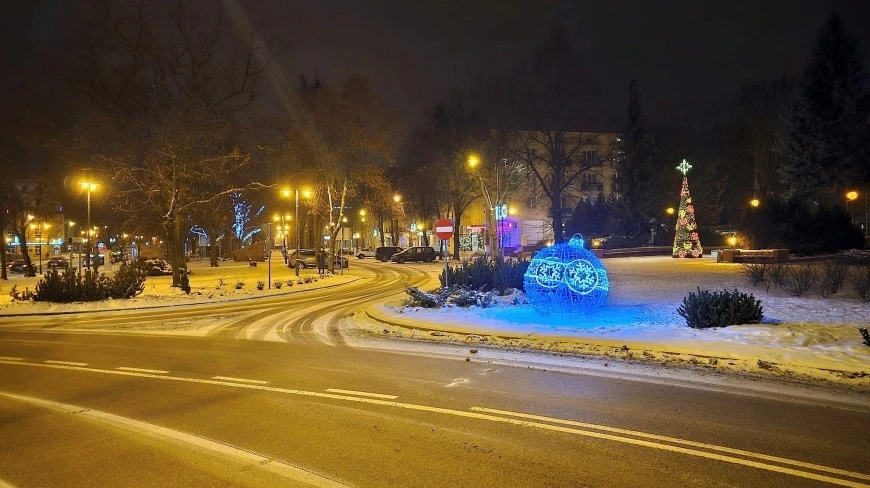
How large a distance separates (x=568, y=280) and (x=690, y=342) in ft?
12.7

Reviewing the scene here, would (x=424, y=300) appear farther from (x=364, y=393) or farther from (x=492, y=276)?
(x=364, y=393)

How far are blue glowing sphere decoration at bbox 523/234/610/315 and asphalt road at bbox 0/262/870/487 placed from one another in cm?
496

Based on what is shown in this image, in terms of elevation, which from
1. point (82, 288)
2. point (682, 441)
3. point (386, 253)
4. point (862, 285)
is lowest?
point (682, 441)

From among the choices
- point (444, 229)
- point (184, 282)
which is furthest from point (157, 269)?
point (444, 229)

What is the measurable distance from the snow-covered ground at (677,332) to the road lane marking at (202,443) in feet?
23.4

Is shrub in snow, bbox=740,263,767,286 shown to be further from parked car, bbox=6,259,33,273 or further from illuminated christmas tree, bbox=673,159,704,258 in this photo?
parked car, bbox=6,259,33,273

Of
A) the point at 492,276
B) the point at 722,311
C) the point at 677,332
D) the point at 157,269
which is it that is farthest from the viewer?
the point at 157,269

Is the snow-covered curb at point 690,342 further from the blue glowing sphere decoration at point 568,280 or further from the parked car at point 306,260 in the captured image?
the parked car at point 306,260

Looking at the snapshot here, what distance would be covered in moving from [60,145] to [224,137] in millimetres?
7476

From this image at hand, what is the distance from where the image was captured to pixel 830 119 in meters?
34.8

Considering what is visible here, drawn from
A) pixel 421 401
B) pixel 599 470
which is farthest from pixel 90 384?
pixel 599 470

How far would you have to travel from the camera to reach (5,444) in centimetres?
638

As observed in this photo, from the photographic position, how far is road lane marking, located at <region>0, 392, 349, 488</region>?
510 cm

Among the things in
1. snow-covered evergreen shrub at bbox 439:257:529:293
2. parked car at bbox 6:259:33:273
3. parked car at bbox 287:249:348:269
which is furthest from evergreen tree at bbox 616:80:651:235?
parked car at bbox 6:259:33:273
